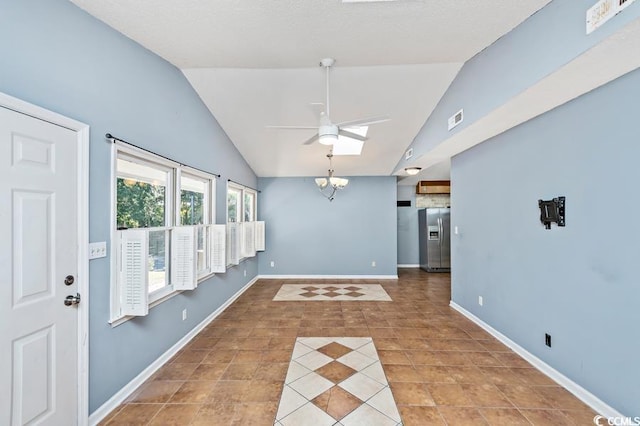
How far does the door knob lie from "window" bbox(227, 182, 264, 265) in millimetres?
2575

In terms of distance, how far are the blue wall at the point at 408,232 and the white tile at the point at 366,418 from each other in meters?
6.51

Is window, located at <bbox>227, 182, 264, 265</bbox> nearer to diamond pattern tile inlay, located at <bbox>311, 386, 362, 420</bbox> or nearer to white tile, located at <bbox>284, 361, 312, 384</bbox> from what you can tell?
white tile, located at <bbox>284, 361, 312, 384</bbox>

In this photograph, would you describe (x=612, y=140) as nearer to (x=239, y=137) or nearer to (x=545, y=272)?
(x=545, y=272)

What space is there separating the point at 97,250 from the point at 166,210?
106 centimetres

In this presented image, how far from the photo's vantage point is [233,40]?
2398 millimetres

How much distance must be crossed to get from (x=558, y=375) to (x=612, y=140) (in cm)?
205

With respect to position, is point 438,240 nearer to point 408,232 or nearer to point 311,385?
point 408,232

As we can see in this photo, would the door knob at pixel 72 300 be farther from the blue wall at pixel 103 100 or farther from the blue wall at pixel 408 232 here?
the blue wall at pixel 408 232

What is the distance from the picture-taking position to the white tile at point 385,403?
202 cm

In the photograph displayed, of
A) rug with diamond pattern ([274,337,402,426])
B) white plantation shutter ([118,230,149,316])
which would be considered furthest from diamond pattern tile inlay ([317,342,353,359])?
white plantation shutter ([118,230,149,316])

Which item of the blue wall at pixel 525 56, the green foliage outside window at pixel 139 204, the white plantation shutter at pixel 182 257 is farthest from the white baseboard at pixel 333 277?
the blue wall at pixel 525 56

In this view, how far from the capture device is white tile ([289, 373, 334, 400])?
2268 millimetres

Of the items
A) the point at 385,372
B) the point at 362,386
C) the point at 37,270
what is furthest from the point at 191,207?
the point at 385,372

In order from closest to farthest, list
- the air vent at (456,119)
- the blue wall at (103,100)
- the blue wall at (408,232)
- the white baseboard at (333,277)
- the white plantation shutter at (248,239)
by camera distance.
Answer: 1. the blue wall at (103,100)
2. the air vent at (456,119)
3. the white plantation shutter at (248,239)
4. the white baseboard at (333,277)
5. the blue wall at (408,232)
